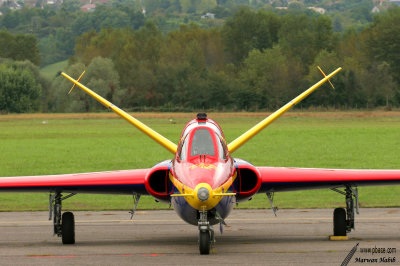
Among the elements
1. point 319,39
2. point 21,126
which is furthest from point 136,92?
point 21,126

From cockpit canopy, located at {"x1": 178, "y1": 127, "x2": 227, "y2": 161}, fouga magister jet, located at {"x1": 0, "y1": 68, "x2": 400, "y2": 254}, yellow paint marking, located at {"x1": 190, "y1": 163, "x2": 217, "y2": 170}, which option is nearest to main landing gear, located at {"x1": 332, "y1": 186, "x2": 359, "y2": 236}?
fouga magister jet, located at {"x1": 0, "y1": 68, "x2": 400, "y2": 254}

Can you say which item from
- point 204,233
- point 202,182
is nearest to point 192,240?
point 204,233

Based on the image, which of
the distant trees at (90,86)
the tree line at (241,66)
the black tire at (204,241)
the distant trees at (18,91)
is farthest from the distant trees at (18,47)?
the black tire at (204,241)

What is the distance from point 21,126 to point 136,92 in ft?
120

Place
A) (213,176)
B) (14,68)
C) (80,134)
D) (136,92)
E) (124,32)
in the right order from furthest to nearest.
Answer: (124,32) < (14,68) < (136,92) < (80,134) < (213,176)

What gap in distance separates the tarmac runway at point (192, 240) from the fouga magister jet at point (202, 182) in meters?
0.63

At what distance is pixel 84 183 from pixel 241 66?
110 metres

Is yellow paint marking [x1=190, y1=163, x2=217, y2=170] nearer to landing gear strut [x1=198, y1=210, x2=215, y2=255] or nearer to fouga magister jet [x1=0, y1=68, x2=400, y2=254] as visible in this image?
fouga magister jet [x1=0, y1=68, x2=400, y2=254]

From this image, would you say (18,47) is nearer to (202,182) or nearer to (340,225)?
(340,225)

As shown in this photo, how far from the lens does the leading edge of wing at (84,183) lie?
52.7ft

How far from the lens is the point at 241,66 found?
12538cm

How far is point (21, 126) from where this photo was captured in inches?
2987

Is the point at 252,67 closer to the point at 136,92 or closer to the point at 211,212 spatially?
the point at 136,92

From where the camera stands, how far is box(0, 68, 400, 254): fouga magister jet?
14.1 metres
